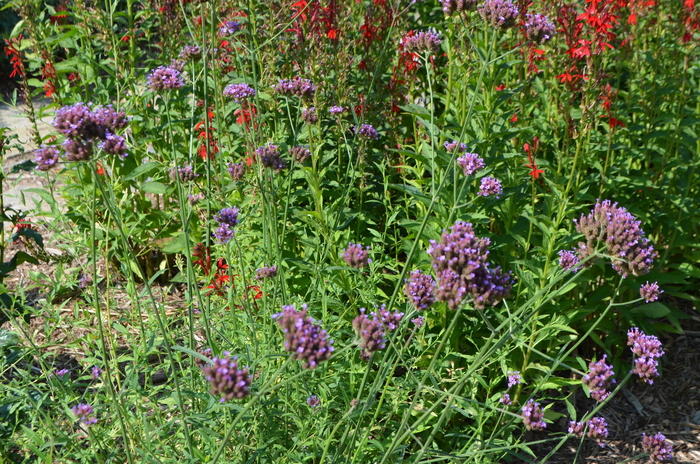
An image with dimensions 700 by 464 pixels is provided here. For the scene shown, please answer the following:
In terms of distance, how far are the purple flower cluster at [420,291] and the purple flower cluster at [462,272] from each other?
0.49ft

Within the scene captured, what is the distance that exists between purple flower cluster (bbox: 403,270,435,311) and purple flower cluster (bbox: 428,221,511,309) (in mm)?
148

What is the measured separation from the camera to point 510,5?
255 centimetres

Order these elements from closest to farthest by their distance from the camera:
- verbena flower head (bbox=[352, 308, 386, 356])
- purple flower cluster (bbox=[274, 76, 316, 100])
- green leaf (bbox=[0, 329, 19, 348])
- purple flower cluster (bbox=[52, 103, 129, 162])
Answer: verbena flower head (bbox=[352, 308, 386, 356]) → purple flower cluster (bbox=[52, 103, 129, 162]) → purple flower cluster (bbox=[274, 76, 316, 100]) → green leaf (bbox=[0, 329, 19, 348])

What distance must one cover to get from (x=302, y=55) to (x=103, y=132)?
5.96 feet

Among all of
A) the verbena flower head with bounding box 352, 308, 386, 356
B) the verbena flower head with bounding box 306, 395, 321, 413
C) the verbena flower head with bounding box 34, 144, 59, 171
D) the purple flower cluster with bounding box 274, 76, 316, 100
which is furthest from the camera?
the purple flower cluster with bounding box 274, 76, 316, 100

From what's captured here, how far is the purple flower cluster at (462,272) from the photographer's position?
5.73 feet

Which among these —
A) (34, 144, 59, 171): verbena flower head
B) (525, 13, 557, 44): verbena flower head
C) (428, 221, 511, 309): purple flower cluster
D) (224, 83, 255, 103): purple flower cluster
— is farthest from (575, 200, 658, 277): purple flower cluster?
(34, 144, 59, 171): verbena flower head

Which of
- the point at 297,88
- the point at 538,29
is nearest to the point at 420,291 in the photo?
the point at 297,88

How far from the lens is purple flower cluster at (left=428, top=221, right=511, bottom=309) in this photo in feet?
5.73

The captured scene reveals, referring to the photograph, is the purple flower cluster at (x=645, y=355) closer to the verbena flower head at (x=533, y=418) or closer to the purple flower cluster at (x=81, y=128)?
the verbena flower head at (x=533, y=418)

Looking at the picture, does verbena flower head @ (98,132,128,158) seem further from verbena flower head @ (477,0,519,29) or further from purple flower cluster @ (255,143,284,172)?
verbena flower head @ (477,0,519,29)

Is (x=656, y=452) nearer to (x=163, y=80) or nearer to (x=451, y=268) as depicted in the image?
(x=451, y=268)

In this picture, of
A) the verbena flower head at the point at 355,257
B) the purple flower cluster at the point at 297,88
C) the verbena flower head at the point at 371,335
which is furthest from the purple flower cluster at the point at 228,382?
the purple flower cluster at the point at 297,88

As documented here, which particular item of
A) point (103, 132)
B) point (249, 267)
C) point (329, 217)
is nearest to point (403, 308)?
point (329, 217)
